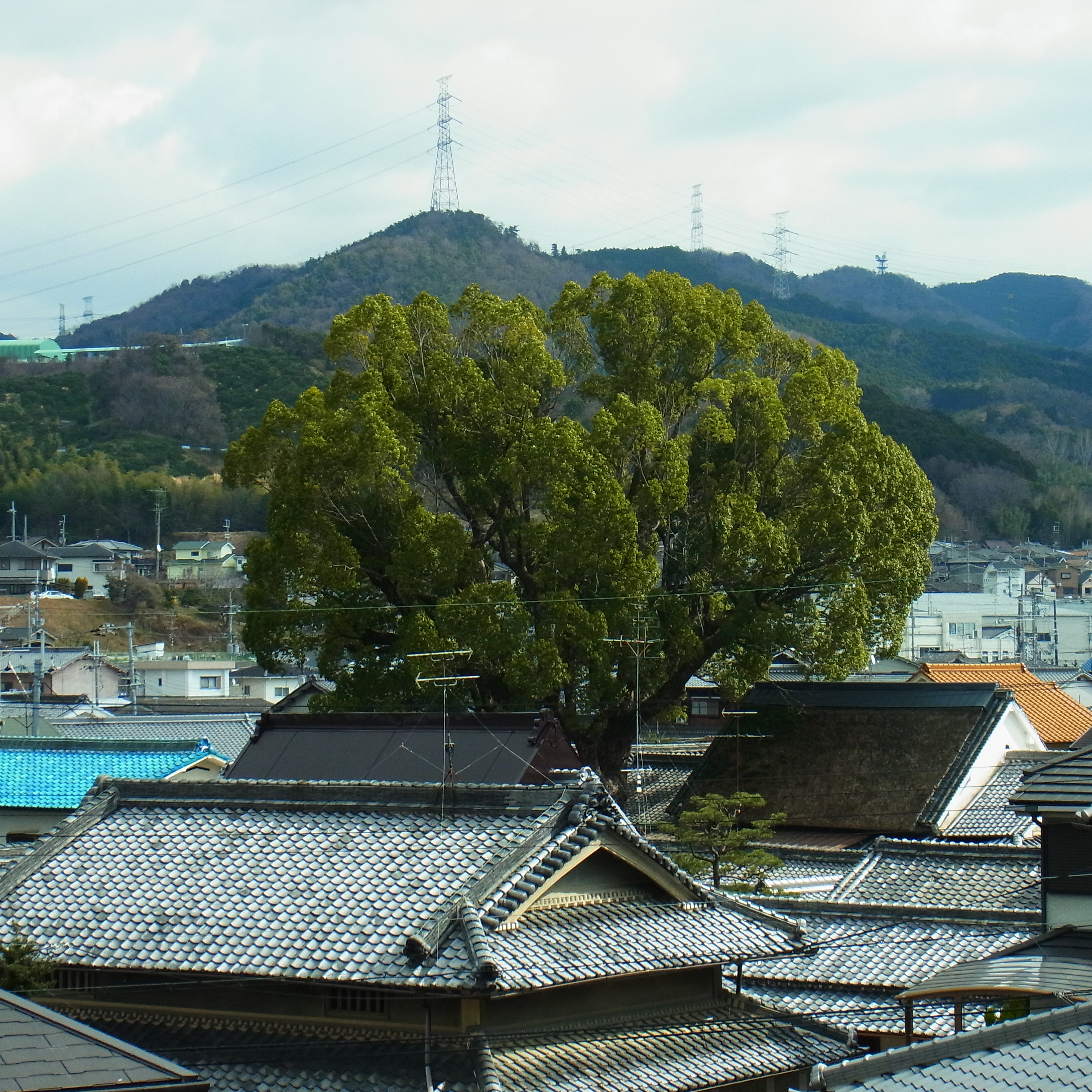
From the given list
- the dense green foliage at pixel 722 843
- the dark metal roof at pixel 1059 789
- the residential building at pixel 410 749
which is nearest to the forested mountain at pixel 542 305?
the dense green foliage at pixel 722 843

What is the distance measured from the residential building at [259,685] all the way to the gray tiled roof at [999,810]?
99.1 ft

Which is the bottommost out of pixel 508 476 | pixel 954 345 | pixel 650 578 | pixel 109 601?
pixel 109 601

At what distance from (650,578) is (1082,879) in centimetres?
1212

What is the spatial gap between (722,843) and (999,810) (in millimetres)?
5788

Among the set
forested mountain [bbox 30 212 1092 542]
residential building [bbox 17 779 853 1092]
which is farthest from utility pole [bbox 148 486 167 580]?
residential building [bbox 17 779 853 1092]

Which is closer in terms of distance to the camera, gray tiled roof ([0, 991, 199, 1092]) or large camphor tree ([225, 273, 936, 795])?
gray tiled roof ([0, 991, 199, 1092])

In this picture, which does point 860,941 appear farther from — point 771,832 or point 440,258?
point 440,258

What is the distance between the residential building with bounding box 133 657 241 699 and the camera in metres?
48.9

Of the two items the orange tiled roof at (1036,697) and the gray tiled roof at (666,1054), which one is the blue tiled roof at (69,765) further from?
the gray tiled roof at (666,1054)

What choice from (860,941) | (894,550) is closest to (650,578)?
(894,550)

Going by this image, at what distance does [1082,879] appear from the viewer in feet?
37.9

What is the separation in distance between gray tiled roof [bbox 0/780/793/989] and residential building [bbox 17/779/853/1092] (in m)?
0.02

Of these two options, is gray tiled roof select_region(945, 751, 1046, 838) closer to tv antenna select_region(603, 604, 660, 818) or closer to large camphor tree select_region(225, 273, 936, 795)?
large camphor tree select_region(225, 273, 936, 795)

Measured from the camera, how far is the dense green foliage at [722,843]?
56.6 feet
